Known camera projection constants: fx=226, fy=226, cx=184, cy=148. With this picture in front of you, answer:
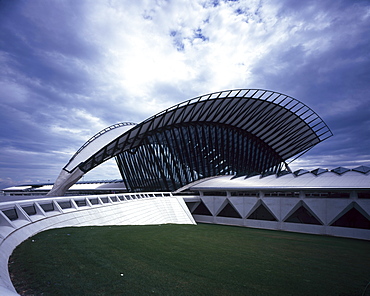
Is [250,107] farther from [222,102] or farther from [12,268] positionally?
[12,268]

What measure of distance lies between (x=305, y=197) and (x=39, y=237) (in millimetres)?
28130

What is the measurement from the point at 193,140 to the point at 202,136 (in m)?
2.79

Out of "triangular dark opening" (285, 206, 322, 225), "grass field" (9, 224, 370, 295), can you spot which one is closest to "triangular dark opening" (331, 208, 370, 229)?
"triangular dark opening" (285, 206, 322, 225)

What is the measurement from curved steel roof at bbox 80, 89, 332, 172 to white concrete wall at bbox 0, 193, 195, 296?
18143 millimetres

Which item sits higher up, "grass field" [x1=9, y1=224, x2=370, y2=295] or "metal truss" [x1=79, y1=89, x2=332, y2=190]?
"metal truss" [x1=79, y1=89, x2=332, y2=190]

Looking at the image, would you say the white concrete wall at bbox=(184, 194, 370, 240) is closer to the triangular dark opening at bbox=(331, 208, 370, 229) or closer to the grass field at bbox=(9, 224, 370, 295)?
the triangular dark opening at bbox=(331, 208, 370, 229)

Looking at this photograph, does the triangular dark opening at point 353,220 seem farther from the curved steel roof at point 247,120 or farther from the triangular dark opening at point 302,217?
the curved steel roof at point 247,120

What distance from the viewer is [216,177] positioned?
155ft

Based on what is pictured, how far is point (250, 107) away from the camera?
4862 cm

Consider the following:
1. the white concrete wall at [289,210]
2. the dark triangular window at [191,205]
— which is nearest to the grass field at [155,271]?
the white concrete wall at [289,210]

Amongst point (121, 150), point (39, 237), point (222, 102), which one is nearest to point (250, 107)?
point (222, 102)

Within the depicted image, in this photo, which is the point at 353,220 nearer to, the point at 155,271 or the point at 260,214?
the point at 260,214

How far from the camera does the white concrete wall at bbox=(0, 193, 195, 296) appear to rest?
6.55m

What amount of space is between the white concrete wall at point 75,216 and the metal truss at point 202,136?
664 inches
